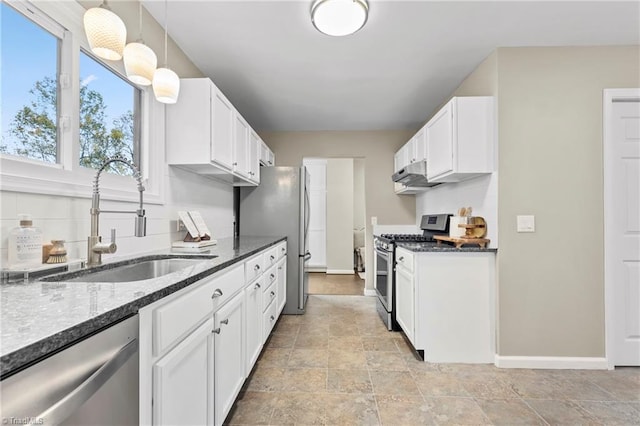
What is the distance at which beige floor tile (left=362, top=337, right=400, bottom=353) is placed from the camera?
8.35 ft

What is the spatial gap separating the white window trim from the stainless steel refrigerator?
1543 millimetres

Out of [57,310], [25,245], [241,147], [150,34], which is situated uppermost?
[150,34]

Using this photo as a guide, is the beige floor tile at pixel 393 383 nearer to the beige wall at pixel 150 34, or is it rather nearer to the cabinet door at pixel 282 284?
the cabinet door at pixel 282 284

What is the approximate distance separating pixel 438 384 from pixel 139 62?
2622mm

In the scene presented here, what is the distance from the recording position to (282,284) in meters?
3.18

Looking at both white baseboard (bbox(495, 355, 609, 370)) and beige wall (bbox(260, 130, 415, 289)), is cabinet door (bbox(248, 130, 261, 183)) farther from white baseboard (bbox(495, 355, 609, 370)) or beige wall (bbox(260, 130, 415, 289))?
white baseboard (bbox(495, 355, 609, 370))

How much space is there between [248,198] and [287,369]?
79.8 inches

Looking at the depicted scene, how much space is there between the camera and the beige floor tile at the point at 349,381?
193 cm

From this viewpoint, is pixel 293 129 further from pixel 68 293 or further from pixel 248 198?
pixel 68 293

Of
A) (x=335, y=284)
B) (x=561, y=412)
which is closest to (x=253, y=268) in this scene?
(x=561, y=412)

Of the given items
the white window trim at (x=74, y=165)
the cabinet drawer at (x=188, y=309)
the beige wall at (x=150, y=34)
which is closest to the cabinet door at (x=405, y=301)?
the cabinet drawer at (x=188, y=309)

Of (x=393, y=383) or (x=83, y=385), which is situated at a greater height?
(x=83, y=385)

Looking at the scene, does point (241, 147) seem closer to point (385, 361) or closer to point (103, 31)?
point (103, 31)

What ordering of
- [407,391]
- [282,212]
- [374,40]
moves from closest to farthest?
[407,391]
[374,40]
[282,212]
